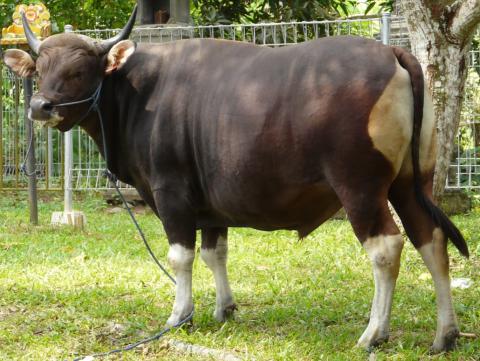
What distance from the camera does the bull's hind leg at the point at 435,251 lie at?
198 inches

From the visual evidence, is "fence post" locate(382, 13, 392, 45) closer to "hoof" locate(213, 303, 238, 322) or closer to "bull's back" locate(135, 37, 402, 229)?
"bull's back" locate(135, 37, 402, 229)

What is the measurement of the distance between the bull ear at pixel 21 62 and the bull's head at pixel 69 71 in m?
0.24

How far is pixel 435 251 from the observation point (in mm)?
5055

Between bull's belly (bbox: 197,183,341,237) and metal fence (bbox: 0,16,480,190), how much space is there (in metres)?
4.63

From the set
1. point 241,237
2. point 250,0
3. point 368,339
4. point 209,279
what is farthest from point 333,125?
point 250,0

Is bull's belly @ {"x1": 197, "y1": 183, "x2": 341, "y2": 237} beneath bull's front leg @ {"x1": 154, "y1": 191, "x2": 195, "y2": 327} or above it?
above

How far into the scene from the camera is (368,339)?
5051 millimetres

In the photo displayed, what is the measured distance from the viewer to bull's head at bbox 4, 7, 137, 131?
556 cm

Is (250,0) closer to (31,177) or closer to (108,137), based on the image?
(31,177)

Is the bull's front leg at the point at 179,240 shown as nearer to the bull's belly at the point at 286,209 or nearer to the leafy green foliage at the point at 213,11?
the bull's belly at the point at 286,209

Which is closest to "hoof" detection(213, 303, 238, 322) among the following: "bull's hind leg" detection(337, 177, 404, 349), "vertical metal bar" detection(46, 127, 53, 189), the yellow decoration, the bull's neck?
the bull's neck

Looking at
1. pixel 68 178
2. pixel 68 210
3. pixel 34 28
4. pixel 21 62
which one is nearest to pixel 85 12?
pixel 34 28

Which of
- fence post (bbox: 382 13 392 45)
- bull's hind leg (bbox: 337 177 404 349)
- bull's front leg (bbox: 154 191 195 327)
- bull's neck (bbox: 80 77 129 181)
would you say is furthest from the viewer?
fence post (bbox: 382 13 392 45)

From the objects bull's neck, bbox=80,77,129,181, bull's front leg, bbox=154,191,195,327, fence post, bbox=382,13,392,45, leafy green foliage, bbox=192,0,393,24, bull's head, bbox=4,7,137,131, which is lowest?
bull's front leg, bbox=154,191,195,327
